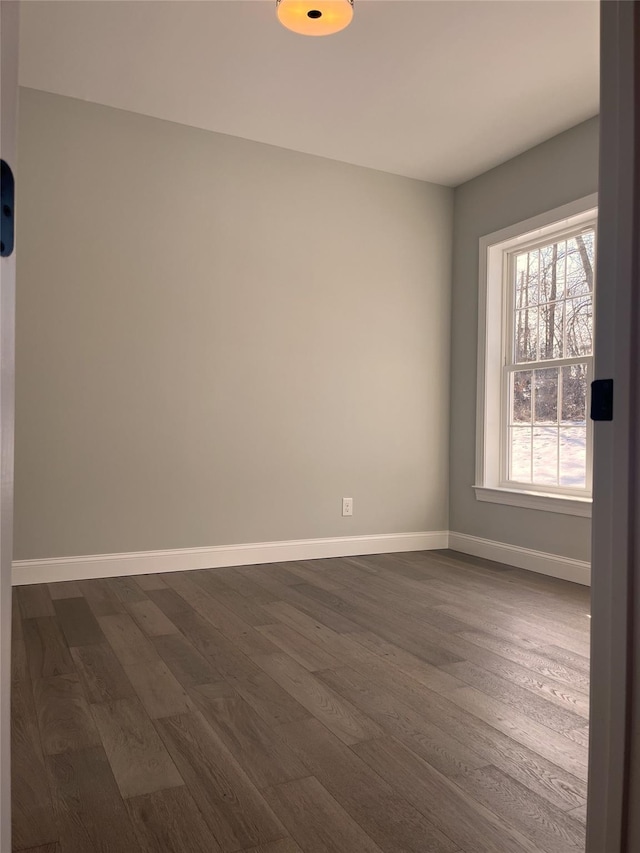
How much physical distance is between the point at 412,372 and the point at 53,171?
106 inches

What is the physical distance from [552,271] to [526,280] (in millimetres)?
236

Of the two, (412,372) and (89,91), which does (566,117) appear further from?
(89,91)

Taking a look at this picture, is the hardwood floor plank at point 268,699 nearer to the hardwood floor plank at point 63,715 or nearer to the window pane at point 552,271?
the hardwood floor plank at point 63,715

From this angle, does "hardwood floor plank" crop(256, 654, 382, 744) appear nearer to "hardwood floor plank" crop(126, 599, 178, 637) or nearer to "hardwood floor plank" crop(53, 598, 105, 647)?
"hardwood floor plank" crop(126, 599, 178, 637)

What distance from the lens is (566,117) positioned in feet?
12.9

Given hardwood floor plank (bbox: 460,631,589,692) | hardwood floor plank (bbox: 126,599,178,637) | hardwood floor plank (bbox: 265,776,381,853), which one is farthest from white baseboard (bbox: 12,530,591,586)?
hardwood floor plank (bbox: 265,776,381,853)

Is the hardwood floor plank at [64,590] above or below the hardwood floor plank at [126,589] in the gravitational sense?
above

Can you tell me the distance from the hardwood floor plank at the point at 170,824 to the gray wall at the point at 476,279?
2.99m

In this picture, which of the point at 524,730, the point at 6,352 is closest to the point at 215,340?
the point at 524,730

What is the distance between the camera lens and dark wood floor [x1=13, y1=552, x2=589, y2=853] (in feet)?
4.95

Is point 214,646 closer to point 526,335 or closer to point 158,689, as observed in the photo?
point 158,689

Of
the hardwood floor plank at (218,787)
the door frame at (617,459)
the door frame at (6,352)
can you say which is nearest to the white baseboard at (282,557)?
the hardwood floor plank at (218,787)

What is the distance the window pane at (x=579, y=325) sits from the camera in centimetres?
410

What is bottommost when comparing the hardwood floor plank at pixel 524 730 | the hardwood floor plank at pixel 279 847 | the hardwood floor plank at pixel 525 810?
the hardwood floor plank at pixel 524 730
